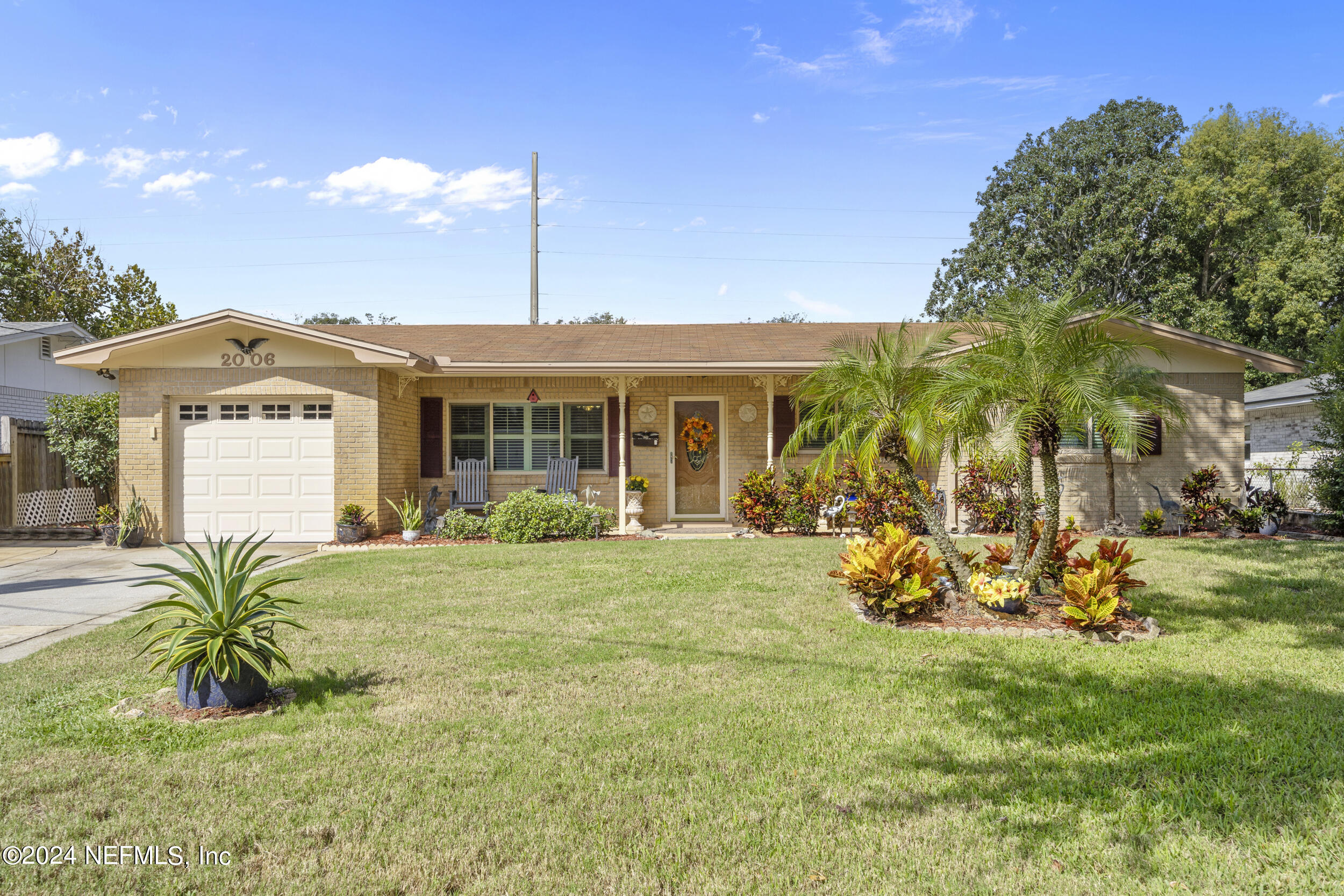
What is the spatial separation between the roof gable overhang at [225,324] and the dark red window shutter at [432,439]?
1746mm

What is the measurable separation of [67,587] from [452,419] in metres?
6.11

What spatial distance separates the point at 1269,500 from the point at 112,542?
1823 cm

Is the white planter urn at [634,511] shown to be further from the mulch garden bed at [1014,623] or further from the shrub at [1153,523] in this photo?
the shrub at [1153,523]

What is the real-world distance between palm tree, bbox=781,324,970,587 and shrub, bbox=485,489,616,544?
218 inches

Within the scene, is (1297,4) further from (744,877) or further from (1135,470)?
(744,877)

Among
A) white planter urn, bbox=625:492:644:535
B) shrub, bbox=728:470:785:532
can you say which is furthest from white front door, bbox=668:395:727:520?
shrub, bbox=728:470:785:532

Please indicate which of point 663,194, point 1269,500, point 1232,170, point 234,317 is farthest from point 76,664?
point 1232,170

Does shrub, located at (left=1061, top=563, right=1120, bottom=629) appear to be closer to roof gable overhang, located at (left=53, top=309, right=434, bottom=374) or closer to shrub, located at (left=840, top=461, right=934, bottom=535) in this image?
shrub, located at (left=840, top=461, right=934, bottom=535)

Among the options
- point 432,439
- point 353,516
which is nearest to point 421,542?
point 353,516

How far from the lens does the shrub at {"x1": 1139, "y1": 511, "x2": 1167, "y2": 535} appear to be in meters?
11.6

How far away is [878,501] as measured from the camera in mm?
11586

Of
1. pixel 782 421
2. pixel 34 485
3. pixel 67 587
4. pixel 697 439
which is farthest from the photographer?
pixel 34 485

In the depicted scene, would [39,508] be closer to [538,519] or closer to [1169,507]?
→ [538,519]

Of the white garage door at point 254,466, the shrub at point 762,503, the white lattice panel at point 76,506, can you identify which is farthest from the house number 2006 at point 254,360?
the shrub at point 762,503
